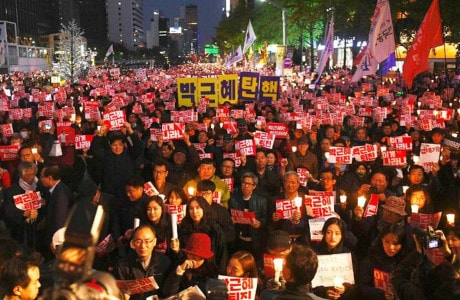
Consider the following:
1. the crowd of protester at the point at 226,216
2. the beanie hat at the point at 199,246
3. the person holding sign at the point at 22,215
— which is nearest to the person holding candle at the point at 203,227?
the crowd of protester at the point at 226,216

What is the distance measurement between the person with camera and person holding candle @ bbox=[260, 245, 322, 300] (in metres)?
0.78

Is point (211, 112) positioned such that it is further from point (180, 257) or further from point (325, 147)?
point (180, 257)

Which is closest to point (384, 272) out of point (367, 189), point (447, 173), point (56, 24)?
point (367, 189)

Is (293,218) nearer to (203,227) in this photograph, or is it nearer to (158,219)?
(203,227)

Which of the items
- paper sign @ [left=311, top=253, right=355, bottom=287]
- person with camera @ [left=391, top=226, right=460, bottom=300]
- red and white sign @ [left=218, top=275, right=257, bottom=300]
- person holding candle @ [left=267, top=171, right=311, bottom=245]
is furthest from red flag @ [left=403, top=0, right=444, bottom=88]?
red and white sign @ [left=218, top=275, right=257, bottom=300]

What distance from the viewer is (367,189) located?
7180 millimetres

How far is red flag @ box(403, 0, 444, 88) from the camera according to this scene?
1323 cm

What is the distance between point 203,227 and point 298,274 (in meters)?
2.14

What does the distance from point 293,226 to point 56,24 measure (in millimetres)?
133193

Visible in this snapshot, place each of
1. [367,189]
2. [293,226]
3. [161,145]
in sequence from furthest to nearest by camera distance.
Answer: [161,145], [367,189], [293,226]

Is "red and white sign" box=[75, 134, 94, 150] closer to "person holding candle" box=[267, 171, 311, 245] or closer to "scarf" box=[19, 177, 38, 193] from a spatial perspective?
"scarf" box=[19, 177, 38, 193]

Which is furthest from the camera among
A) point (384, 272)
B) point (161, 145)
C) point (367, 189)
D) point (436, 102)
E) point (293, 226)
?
point (436, 102)

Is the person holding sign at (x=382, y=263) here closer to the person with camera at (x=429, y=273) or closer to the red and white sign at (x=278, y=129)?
the person with camera at (x=429, y=273)

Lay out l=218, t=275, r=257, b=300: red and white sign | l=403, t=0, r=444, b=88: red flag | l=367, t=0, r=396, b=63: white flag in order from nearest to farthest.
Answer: l=218, t=275, r=257, b=300: red and white sign → l=403, t=0, r=444, b=88: red flag → l=367, t=0, r=396, b=63: white flag
